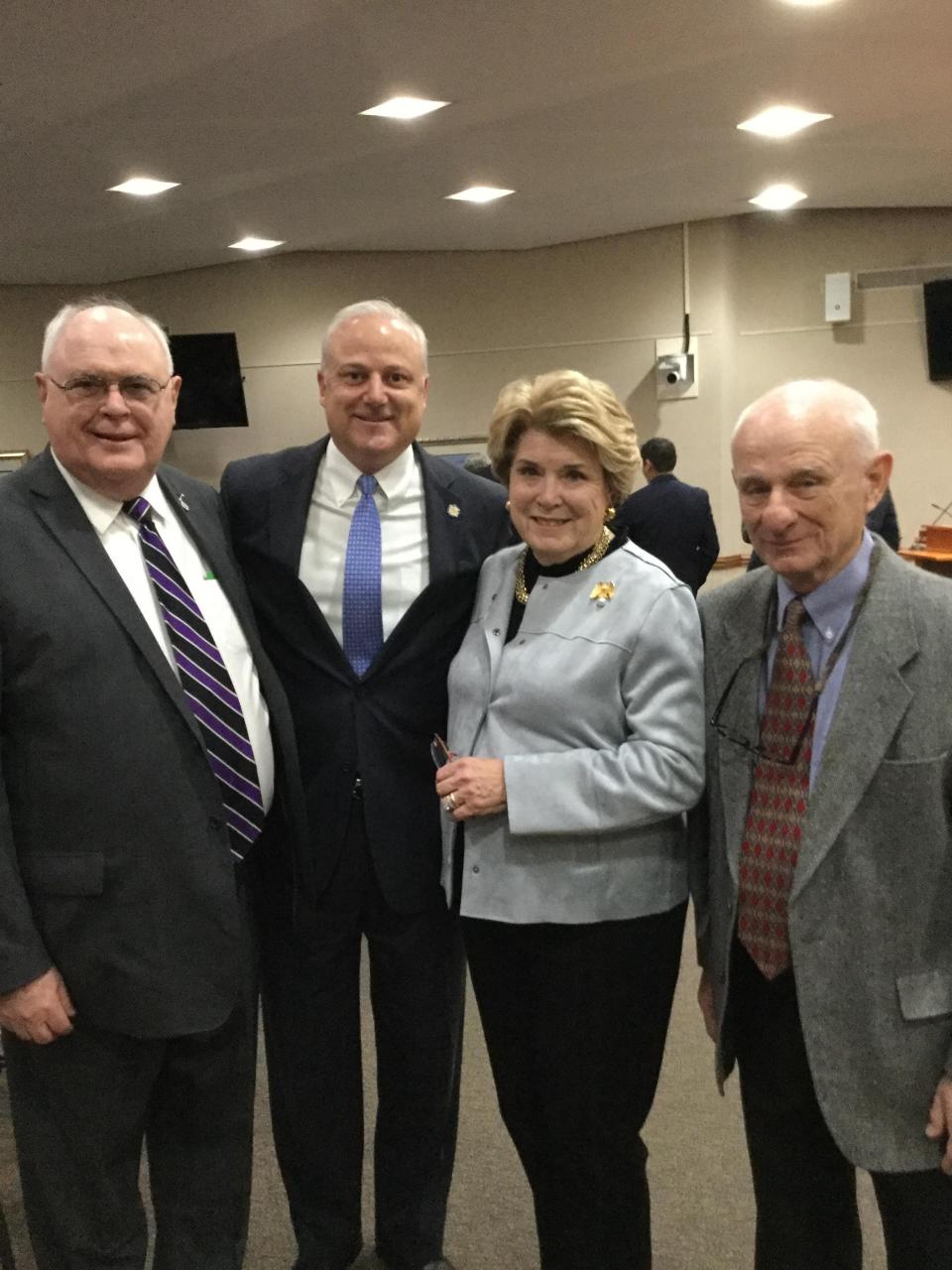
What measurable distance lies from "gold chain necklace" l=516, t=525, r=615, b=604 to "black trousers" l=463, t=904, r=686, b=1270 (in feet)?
1.79

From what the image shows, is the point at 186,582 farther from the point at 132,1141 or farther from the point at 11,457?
the point at 11,457

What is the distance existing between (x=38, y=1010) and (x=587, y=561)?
1.10 meters

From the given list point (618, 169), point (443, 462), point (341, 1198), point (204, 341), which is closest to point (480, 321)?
point (204, 341)

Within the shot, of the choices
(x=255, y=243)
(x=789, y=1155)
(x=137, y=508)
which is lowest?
(x=789, y=1155)

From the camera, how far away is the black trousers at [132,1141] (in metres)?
1.73

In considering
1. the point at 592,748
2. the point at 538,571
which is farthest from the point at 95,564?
the point at 592,748

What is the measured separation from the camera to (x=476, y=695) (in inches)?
71.2

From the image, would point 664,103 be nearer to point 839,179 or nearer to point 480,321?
point 839,179

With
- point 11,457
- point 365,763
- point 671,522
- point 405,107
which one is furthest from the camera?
point 11,457

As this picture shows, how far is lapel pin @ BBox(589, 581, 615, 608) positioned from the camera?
1.73m

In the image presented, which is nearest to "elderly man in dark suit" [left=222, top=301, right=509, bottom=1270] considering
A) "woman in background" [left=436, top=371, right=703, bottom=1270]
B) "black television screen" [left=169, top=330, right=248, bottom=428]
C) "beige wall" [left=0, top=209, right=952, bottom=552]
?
"woman in background" [left=436, top=371, right=703, bottom=1270]

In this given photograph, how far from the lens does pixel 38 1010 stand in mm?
1619

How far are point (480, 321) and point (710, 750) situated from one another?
24.0 feet

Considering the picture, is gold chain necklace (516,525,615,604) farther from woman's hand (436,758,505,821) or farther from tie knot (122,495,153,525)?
tie knot (122,495,153,525)
